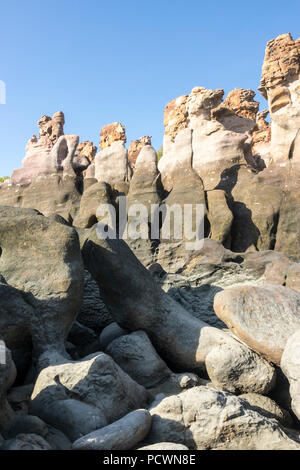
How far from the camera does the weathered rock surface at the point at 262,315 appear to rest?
2879mm

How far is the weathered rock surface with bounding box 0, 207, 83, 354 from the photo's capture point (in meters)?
3.02

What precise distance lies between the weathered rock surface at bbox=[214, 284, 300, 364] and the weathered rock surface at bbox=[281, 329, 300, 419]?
27 cm

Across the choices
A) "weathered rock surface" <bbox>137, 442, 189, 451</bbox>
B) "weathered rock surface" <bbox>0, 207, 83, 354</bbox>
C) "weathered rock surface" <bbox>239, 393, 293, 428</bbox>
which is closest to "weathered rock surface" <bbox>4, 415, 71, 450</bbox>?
"weathered rock surface" <bbox>137, 442, 189, 451</bbox>

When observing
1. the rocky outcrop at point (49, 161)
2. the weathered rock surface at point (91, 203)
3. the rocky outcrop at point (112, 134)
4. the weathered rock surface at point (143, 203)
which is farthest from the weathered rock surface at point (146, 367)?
the rocky outcrop at point (112, 134)

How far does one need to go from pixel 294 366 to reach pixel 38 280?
1.88 metres

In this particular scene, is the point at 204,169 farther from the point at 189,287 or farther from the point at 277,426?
the point at 277,426

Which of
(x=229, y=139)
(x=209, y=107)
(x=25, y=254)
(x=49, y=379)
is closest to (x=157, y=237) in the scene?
(x=229, y=139)

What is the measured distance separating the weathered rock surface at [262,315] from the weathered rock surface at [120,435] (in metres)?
1.02

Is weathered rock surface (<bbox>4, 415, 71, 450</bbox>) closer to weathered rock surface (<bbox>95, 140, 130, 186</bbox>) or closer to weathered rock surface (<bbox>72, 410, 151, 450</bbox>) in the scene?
weathered rock surface (<bbox>72, 410, 151, 450</bbox>)

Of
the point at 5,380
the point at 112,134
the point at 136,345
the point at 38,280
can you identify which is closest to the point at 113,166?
the point at 112,134

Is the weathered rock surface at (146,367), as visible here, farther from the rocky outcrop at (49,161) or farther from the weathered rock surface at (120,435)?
the rocky outcrop at (49,161)

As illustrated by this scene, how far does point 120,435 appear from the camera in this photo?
203 centimetres

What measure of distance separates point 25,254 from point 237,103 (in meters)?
14.2

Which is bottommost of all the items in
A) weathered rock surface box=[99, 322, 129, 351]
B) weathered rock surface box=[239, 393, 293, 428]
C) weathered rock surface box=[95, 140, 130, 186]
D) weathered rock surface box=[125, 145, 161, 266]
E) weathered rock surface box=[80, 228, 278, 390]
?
weathered rock surface box=[239, 393, 293, 428]
